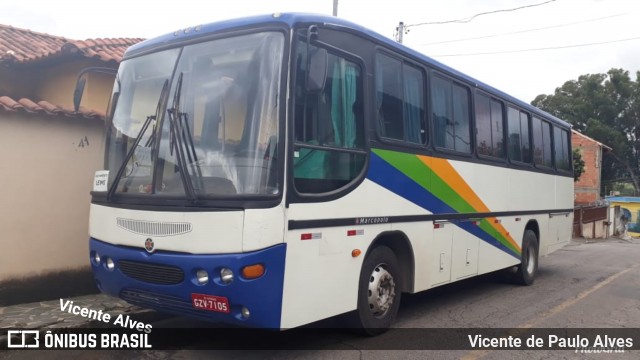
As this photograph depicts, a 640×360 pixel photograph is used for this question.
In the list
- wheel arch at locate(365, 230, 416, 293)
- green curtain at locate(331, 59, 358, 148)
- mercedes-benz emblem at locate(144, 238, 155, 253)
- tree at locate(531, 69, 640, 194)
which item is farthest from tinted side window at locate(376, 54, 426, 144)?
tree at locate(531, 69, 640, 194)

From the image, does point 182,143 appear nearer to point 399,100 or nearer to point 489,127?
point 399,100

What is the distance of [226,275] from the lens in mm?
4363

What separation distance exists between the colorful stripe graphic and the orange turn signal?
173 centimetres

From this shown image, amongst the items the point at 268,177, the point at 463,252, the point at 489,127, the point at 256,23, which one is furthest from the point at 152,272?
the point at 489,127

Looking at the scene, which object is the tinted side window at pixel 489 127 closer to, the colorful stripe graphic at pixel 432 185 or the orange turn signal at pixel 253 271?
the colorful stripe graphic at pixel 432 185

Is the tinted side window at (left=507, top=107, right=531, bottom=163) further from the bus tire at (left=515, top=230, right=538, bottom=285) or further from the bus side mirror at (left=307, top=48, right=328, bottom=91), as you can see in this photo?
the bus side mirror at (left=307, top=48, right=328, bottom=91)

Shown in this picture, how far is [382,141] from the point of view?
5824mm

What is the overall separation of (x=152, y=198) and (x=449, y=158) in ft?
13.6

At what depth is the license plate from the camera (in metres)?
4.43

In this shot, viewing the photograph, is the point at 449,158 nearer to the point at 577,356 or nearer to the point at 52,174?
the point at 577,356

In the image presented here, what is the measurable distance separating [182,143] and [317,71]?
134 centimetres

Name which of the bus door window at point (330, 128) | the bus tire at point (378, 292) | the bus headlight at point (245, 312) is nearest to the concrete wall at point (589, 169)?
the bus tire at point (378, 292)

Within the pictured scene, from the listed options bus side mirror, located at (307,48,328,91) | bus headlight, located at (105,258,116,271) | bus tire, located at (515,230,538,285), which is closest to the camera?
bus side mirror, located at (307,48,328,91)

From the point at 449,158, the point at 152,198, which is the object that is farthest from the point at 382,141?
the point at 152,198
